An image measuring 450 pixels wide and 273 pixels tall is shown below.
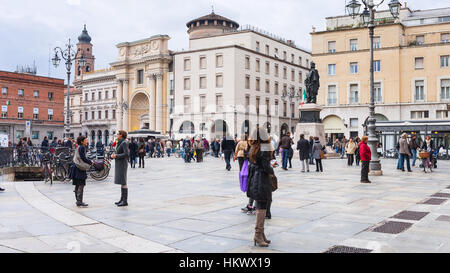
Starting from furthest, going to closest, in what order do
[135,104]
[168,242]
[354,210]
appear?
[135,104]
[354,210]
[168,242]

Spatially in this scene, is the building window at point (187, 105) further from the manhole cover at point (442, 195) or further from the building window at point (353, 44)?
the manhole cover at point (442, 195)

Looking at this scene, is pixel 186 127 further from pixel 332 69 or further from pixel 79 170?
pixel 79 170

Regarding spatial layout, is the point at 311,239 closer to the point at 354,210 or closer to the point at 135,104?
the point at 354,210

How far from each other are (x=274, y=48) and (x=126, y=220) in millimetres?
59584

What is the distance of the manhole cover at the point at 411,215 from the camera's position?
7547 millimetres

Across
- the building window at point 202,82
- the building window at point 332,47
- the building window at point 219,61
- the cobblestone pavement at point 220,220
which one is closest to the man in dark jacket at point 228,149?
the cobblestone pavement at point 220,220

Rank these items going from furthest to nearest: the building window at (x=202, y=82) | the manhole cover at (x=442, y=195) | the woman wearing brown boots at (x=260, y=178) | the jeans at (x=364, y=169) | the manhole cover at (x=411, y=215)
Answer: the building window at (x=202, y=82)
the jeans at (x=364, y=169)
the manhole cover at (x=442, y=195)
the manhole cover at (x=411, y=215)
the woman wearing brown boots at (x=260, y=178)

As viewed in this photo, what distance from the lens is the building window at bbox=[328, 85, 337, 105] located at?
1865 inches

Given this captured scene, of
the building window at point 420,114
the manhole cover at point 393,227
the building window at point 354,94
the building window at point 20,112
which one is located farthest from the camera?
the building window at point 20,112

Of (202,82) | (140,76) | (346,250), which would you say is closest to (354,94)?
(202,82)

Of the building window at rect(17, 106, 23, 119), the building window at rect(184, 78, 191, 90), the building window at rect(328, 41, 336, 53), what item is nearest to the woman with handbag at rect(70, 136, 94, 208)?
the building window at rect(328, 41, 336, 53)

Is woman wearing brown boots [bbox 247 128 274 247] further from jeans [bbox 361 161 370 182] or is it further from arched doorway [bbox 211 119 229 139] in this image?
arched doorway [bbox 211 119 229 139]
